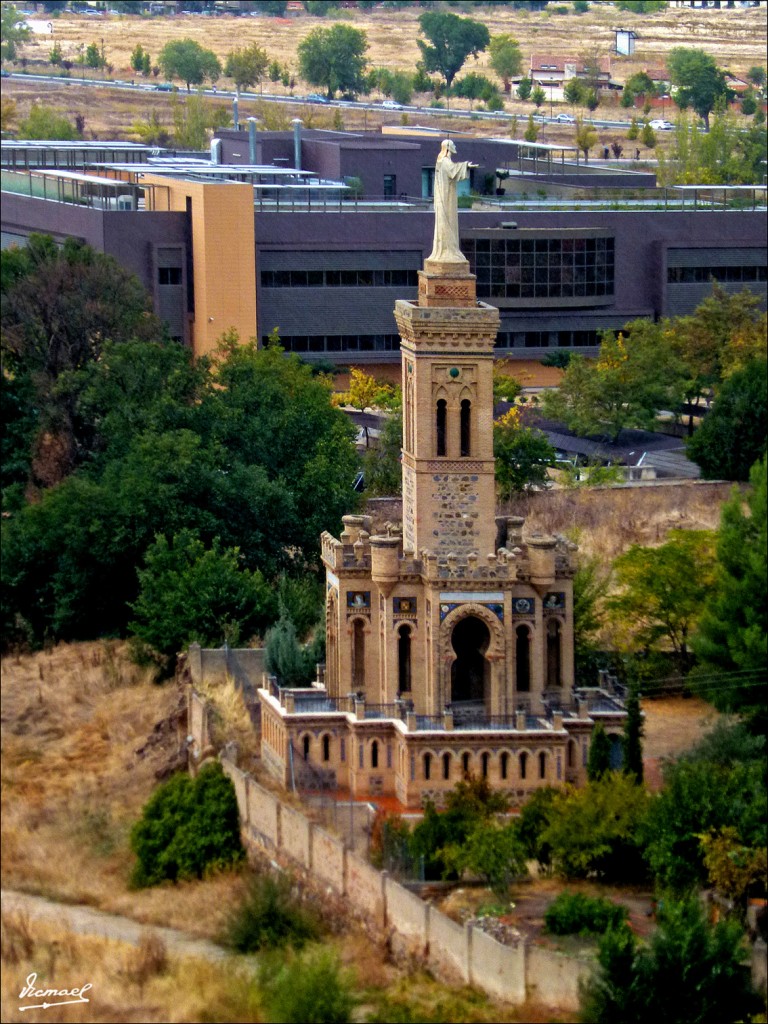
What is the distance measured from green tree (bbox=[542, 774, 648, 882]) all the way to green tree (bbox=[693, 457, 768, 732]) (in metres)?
5.15

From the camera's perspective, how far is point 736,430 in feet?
258

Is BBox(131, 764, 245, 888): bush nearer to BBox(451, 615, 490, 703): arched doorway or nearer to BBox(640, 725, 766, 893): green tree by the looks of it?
BBox(451, 615, 490, 703): arched doorway

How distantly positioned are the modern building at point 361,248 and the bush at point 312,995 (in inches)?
2058

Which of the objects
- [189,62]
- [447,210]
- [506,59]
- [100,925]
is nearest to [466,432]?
[447,210]

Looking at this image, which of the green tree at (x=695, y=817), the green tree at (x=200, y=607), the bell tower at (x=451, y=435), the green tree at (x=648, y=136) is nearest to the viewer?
the green tree at (x=695, y=817)

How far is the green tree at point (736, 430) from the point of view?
77562 mm

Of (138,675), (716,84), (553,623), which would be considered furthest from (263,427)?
(716,84)

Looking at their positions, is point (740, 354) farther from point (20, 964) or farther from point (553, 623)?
point (20, 964)

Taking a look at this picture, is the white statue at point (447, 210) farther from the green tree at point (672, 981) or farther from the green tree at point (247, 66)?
the green tree at point (247, 66)

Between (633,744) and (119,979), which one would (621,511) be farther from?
(119,979)

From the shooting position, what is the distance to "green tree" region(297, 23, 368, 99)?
629ft

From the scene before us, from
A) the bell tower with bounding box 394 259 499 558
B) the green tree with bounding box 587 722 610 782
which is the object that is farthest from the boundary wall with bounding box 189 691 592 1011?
the bell tower with bounding box 394 259 499 558

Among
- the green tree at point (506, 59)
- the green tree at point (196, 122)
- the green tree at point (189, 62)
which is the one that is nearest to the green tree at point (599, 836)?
the green tree at point (196, 122)

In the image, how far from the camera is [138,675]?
60188 mm
